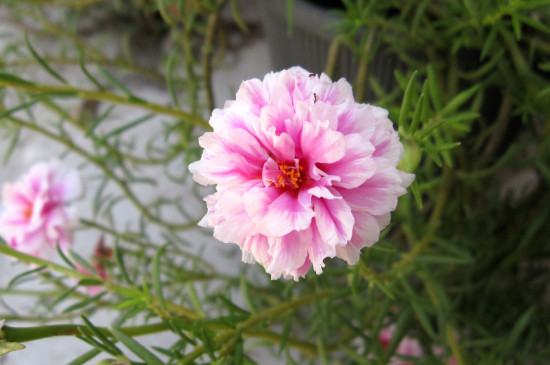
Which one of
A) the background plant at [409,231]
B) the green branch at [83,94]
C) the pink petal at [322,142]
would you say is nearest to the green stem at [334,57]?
the background plant at [409,231]

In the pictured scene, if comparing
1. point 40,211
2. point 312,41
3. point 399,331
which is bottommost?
point 399,331

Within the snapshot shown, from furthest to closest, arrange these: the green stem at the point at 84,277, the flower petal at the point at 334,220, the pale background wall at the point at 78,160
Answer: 1. the pale background wall at the point at 78,160
2. the green stem at the point at 84,277
3. the flower petal at the point at 334,220

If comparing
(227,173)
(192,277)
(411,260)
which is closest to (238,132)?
(227,173)

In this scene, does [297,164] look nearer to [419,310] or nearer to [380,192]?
[380,192]

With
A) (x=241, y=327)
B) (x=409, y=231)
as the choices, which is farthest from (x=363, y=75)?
(x=241, y=327)

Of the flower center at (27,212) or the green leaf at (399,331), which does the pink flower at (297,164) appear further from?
the flower center at (27,212)

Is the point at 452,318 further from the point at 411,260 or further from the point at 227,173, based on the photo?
the point at 227,173

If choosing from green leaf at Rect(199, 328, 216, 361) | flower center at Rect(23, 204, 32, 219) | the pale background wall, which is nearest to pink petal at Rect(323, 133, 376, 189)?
green leaf at Rect(199, 328, 216, 361)

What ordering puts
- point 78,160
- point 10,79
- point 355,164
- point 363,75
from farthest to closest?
point 78,160 → point 363,75 → point 10,79 → point 355,164
